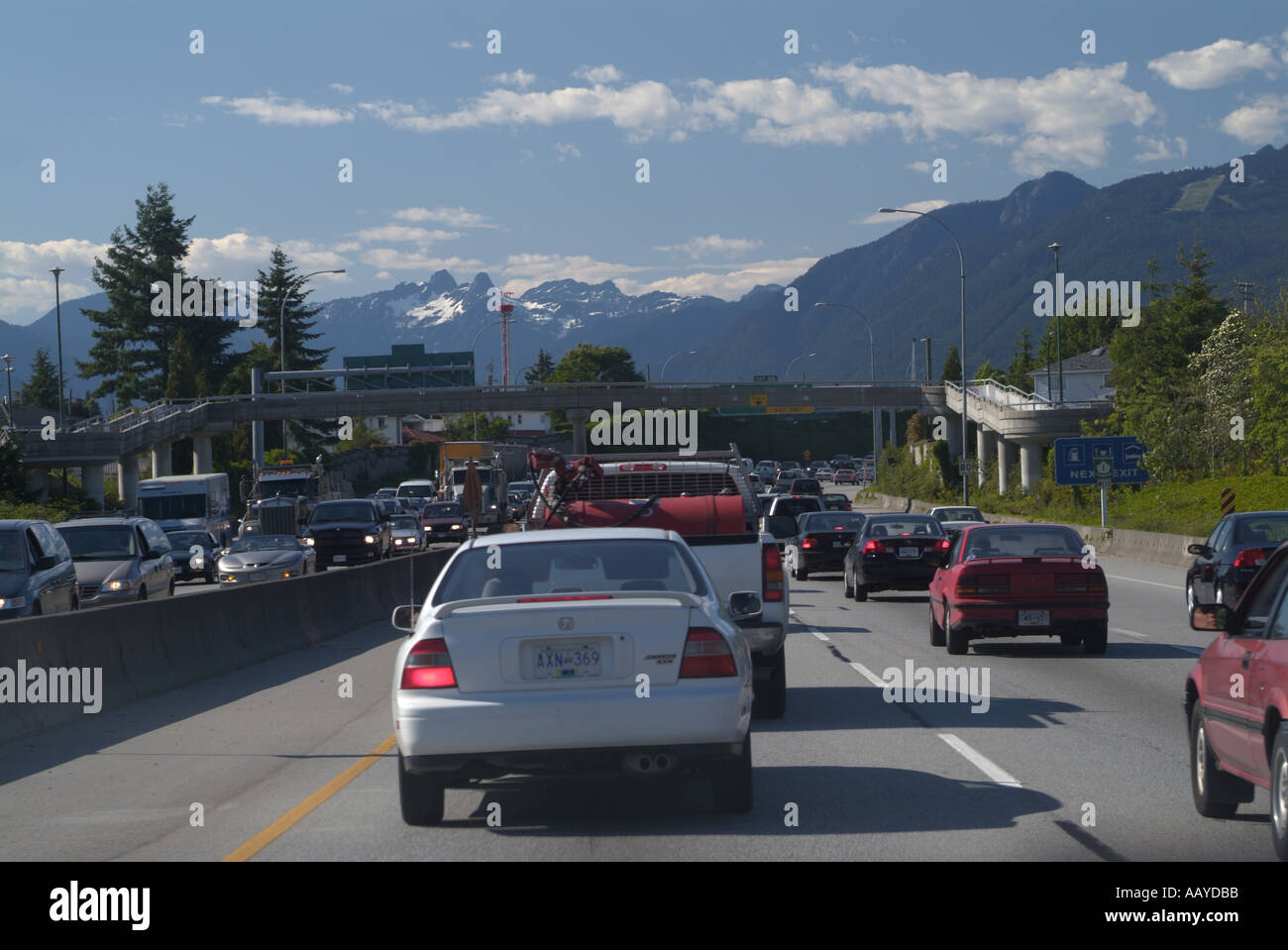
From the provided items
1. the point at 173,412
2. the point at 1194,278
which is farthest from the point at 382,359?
the point at 1194,278

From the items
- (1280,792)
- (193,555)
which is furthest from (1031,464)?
(1280,792)

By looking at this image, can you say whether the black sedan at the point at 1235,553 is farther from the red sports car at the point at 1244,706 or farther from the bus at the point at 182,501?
the bus at the point at 182,501

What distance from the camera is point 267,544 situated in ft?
118

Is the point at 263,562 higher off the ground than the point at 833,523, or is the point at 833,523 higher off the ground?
the point at 833,523

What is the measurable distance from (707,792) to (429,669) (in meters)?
2.21

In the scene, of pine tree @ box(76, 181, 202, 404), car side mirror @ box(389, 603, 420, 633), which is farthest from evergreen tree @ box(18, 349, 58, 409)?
car side mirror @ box(389, 603, 420, 633)

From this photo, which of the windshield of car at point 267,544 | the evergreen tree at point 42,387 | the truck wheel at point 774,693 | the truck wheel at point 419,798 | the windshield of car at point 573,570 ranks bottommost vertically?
the windshield of car at point 267,544

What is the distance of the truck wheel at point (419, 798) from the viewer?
8.34 meters

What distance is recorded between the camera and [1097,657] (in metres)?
17.4

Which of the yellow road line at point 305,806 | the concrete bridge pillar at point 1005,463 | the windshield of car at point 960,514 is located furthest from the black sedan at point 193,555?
the concrete bridge pillar at point 1005,463

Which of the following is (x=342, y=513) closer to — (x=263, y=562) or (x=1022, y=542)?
(x=263, y=562)

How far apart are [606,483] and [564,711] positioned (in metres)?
7.56

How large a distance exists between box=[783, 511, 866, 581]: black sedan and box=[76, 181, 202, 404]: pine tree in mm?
83535
